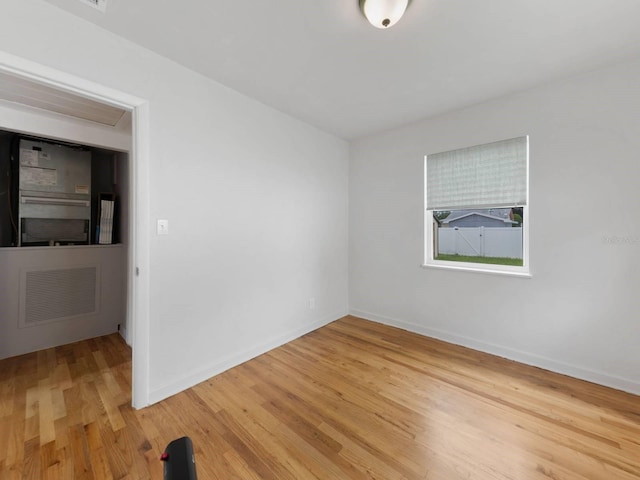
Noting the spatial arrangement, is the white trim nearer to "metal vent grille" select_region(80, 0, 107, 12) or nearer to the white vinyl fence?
the white vinyl fence

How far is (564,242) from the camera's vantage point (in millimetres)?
2303

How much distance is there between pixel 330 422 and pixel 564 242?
2472 millimetres

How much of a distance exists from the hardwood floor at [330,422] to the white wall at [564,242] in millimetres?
288

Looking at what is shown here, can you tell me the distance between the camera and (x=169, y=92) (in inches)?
79.7

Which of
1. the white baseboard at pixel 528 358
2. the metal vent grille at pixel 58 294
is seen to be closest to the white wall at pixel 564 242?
the white baseboard at pixel 528 358

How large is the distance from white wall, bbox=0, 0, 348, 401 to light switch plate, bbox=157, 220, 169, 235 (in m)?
0.04

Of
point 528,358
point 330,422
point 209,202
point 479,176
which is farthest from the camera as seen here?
point 479,176

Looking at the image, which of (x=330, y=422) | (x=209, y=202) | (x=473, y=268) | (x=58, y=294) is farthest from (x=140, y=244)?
(x=473, y=268)

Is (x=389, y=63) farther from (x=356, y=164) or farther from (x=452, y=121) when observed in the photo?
(x=356, y=164)

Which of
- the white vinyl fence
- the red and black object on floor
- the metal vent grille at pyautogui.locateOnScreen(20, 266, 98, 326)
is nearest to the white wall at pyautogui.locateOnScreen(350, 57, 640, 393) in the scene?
the white vinyl fence

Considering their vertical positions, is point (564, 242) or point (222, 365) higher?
point (564, 242)

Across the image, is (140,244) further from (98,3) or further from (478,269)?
(478,269)

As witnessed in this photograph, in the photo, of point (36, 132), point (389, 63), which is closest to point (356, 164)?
point (389, 63)

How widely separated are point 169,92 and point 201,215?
0.97 m
